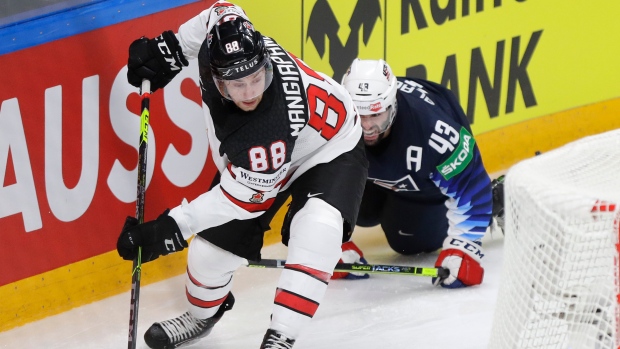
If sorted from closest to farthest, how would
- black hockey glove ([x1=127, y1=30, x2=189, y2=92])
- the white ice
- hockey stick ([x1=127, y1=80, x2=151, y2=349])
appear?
hockey stick ([x1=127, y1=80, x2=151, y2=349]) → black hockey glove ([x1=127, y1=30, x2=189, y2=92]) → the white ice

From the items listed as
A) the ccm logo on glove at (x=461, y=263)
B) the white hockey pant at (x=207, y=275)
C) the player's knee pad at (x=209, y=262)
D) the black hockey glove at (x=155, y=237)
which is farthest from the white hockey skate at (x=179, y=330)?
the ccm logo on glove at (x=461, y=263)

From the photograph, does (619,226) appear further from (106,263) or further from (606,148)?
(106,263)

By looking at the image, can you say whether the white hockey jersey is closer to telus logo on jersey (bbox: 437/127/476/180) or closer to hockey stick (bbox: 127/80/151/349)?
hockey stick (bbox: 127/80/151/349)

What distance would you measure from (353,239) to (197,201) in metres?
1.49

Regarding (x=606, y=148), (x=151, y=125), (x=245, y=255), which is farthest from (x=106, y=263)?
(x=606, y=148)

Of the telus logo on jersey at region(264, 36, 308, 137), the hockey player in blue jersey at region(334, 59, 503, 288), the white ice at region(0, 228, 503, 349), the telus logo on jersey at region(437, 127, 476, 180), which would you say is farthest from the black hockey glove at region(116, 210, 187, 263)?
the telus logo on jersey at region(437, 127, 476, 180)

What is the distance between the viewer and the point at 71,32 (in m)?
3.85

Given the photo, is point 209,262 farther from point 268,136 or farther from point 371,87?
point 371,87

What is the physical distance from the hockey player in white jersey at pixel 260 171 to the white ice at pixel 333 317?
1.11 ft

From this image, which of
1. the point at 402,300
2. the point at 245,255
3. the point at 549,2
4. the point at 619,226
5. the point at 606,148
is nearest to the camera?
the point at 619,226

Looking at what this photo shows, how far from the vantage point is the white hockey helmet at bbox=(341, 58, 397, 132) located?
3.85 metres

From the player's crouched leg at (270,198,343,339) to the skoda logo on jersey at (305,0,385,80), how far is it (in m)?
1.46

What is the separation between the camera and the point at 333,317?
13.0 feet

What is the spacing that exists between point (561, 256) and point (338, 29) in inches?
89.3
